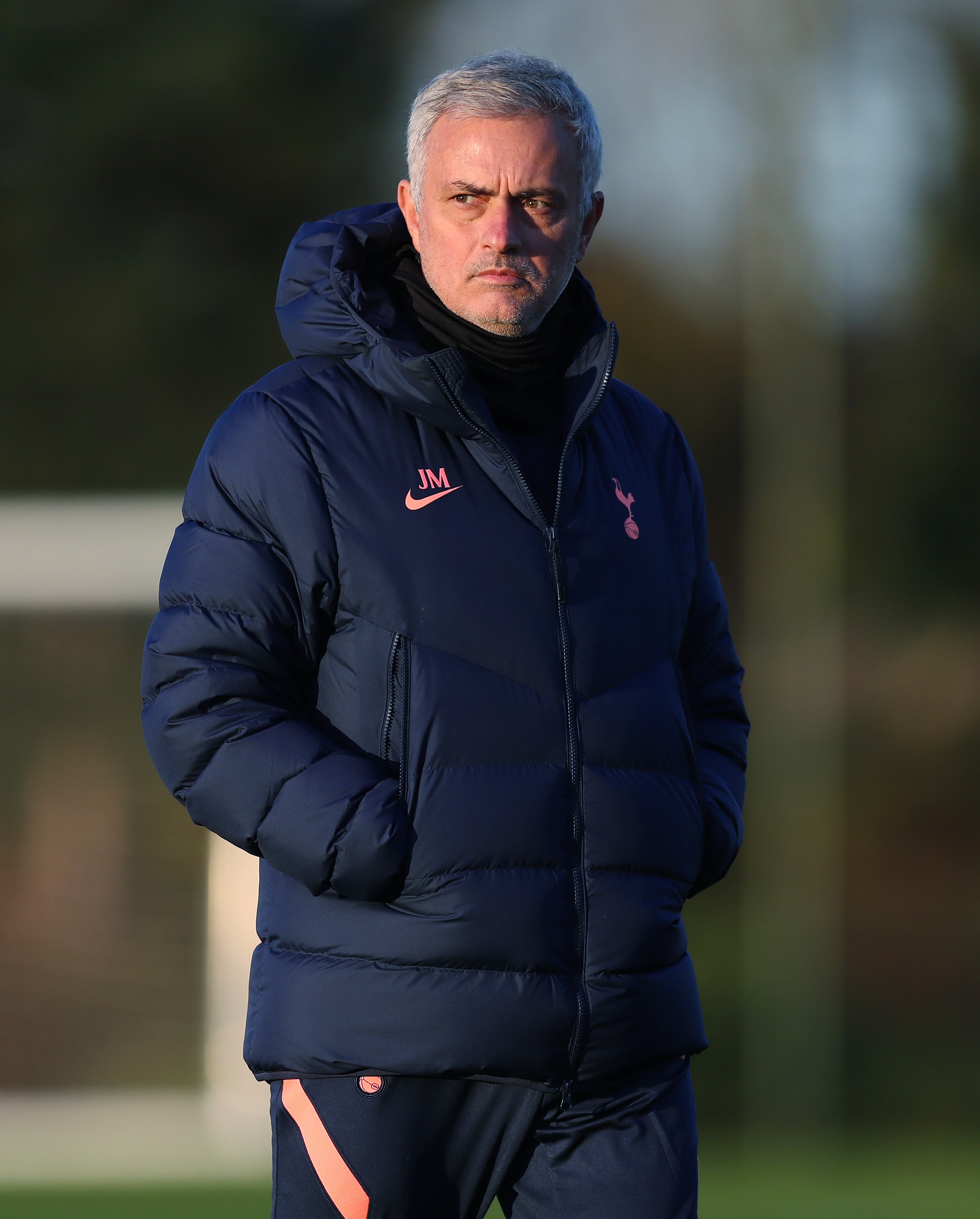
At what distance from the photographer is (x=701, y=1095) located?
26.4 ft

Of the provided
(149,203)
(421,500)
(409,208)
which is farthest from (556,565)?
(149,203)

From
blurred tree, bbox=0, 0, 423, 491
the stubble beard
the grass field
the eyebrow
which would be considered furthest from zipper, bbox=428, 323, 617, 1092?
blurred tree, bbox=0, 0, 423, 491

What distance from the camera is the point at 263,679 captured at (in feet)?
5.98

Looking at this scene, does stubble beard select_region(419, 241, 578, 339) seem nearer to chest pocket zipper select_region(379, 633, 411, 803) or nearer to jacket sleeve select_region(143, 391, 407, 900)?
jacket sleeve select_region(143, 391, 407, 900)

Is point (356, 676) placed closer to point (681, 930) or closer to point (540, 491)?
point (540, 491)

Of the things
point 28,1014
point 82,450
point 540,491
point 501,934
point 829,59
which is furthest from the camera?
point 82,450

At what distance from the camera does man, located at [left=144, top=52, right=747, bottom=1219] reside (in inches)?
69.8

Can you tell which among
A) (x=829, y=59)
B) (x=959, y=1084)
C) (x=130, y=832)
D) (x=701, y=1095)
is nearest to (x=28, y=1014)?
(x=130, y=832)

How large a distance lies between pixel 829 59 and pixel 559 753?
804 cm

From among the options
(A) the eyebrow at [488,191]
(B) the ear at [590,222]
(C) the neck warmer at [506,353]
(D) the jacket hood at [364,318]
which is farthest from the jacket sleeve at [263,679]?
(B) the ear at [590,222]

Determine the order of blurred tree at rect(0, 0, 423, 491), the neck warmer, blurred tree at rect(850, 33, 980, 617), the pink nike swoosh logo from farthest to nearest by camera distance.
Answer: blurred tree at rect(0, 0, 423, 491)
blurred tree at rect(850, 33, 980, 617)
the neck warmer
the pink nike swoosh logo

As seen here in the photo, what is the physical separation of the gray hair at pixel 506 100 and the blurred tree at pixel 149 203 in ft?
27.4

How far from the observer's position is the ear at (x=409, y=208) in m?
2.07

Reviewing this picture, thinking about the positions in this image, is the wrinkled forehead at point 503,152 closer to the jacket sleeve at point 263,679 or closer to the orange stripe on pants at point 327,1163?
the jacket sleeve at point 263,679
